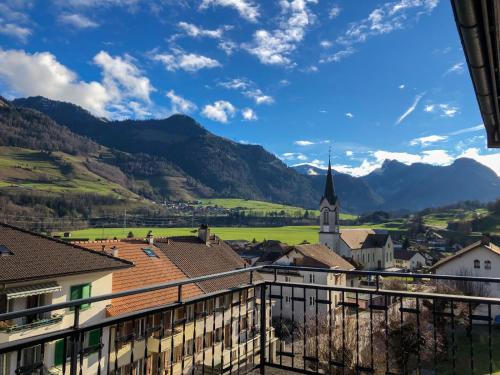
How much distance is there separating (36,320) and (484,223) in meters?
100

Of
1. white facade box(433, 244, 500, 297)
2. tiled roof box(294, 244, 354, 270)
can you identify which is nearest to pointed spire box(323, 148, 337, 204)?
tiled roof box(294, 244, 354, 270)

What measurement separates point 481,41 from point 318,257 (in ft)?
120

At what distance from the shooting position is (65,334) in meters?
2.46

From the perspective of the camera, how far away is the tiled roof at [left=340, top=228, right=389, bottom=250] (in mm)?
65431

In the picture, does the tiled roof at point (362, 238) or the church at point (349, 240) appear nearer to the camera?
the church at point (349, 240)

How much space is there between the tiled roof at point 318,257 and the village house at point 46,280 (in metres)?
23.3

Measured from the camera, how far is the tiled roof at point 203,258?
78.0ft

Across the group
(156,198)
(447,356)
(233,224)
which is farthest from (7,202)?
(447,356)

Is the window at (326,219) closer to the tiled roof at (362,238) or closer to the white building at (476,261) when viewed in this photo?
the tiled roof at (362,238)

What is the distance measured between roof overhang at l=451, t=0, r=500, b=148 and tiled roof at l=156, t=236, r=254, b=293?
19587 millimetres

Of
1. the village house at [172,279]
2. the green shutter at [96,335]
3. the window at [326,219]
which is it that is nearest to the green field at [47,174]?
the window at [326,219]

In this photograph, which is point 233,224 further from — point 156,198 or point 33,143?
point 33,143

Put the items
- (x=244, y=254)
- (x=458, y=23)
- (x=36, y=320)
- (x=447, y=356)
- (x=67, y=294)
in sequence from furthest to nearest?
1. (x=244, y=254)
2. (x=447, y=356)
3. (x=67, y=294)
4. (x=36, y=320)
5. (x=458, y=23)

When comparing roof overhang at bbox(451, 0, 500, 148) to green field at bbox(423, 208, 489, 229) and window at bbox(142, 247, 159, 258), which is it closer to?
window at bbox(142, 247, 159, 258)
